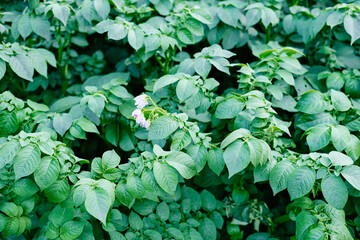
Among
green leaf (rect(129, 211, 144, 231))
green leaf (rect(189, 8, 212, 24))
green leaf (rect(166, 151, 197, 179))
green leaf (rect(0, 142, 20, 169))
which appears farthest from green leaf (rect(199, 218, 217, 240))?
green leaf (rect(189, 8, 212, 24))

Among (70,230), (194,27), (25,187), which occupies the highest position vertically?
(194,27)

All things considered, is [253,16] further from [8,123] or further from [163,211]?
[8,123]

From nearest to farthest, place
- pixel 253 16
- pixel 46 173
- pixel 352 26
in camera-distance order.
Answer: pixel 46 173 → pixel 352 26 → pixel 253 16

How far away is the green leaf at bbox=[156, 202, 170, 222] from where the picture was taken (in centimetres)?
191

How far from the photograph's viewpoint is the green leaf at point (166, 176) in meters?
1.59

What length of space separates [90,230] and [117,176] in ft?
0.92

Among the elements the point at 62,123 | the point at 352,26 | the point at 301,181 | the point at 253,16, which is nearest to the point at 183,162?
the point at 301,181

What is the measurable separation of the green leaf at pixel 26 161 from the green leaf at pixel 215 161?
2.42 feet

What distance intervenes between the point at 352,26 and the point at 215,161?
3.50ft

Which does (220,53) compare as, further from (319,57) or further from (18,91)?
(18,91)

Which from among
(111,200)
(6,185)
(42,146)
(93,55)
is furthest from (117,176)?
(93,55)

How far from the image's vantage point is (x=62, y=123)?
197 cm

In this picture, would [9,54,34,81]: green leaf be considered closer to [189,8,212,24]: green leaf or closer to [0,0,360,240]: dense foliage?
[0,0,360,240]: dense foliage

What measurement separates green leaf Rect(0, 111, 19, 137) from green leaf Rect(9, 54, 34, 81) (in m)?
0.21
